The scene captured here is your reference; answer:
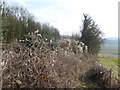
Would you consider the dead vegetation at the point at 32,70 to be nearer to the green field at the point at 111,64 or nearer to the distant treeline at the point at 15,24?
the green field at the point at 111,64

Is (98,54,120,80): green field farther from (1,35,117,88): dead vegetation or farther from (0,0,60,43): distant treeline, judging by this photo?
(0,0,60,43): distant treeline

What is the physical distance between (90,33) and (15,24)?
813 centimetres

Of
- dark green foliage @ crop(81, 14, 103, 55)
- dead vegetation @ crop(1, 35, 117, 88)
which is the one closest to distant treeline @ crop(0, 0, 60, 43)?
dark green foliage @ crop(81, 14, 103, 55)

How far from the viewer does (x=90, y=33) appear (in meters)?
14.4

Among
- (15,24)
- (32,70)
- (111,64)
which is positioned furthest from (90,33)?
(32,70)

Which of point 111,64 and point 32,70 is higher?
point 32,70

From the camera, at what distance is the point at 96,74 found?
6145mm

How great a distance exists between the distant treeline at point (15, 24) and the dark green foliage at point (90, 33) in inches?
149

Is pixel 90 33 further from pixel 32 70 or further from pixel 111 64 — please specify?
pixel 32 70

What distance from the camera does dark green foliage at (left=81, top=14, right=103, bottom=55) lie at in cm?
1451

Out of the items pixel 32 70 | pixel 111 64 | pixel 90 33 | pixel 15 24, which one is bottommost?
pixel 111 64

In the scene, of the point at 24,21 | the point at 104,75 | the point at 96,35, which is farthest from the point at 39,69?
the point at 24,21

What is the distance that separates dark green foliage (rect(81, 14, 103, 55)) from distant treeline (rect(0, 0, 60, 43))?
3.78 metres

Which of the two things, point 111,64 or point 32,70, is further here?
point 111,64
